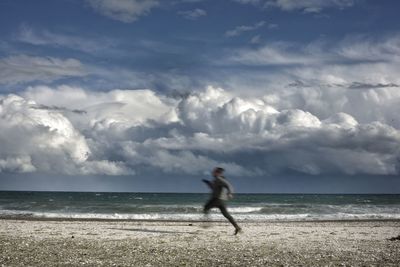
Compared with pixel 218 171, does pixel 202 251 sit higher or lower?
lower

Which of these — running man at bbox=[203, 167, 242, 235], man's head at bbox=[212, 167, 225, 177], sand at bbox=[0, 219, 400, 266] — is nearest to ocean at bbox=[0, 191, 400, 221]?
running man at bbox=[203, 167, 242, 235]

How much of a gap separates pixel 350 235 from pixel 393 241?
2711 mm

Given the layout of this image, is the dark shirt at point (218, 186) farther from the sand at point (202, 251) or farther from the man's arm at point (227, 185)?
the sand at point (202, 251)

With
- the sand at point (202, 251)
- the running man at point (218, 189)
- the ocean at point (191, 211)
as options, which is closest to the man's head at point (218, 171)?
the running man at point (218, 189)

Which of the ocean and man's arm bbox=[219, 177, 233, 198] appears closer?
man's arm bbox=[219, 177, 233, 198]

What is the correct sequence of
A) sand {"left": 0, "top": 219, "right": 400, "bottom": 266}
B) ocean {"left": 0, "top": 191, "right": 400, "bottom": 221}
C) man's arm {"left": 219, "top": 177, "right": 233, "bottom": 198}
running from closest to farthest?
sand {"left": 0, "top": 219, "right": 400, "bottom": 266} → man's arm {"left": 219, "top": 177, "right": 233, "bottom": 198} → ocean {"left": 0, "top": 191, "right": 400, "bottom": 221}

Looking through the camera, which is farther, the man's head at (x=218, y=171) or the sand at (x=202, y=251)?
the man's head at (x=218, y=171)

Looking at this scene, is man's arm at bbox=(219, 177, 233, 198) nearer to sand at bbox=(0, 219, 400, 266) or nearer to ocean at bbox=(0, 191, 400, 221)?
sand at bbox=(0, 219, 400, 266)

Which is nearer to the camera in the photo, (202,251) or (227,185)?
(202,251)

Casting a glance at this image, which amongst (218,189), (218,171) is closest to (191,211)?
(218,189)

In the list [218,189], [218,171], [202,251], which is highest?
[218,171]

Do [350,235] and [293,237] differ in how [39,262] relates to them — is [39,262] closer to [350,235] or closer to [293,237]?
[293,237]

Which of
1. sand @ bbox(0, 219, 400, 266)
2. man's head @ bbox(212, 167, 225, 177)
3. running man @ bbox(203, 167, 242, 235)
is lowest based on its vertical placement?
sand @ bbox(0, 219, 400, 266)

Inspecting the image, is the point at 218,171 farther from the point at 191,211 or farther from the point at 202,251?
the point at 191,211
